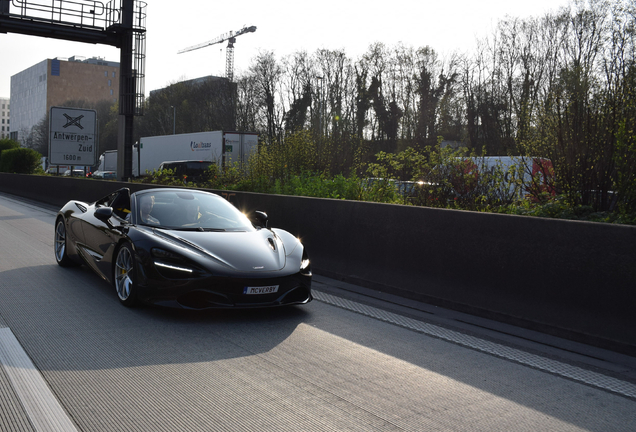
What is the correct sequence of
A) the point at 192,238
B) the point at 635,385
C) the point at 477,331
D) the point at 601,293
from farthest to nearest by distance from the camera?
the point at 192,238, the point at 477,331, the point at 601,293, the point at 635,385

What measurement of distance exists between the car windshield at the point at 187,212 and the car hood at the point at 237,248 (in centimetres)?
27

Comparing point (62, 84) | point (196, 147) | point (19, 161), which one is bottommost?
point (19, 161)

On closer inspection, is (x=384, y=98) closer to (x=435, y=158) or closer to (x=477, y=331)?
(x=435, y=158)

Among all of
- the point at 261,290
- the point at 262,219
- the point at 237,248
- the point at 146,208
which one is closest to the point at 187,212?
the point at 146,208

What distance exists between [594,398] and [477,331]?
1819mm

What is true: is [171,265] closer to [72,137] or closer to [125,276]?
[125,276]

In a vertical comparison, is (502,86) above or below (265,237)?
above

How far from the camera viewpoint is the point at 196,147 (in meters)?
36.0

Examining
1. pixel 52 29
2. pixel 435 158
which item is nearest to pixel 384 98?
pixel 52 29

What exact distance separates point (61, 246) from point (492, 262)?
6180 mm

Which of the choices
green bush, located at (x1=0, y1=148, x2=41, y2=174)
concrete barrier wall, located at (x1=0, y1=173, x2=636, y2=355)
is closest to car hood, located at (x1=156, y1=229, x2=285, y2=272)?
concrete barrier wall, located at (x1=0, y1=173, x2=636, y2=355)

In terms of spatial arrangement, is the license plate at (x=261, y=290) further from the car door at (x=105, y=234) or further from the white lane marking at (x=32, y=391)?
the white lane marking at (x=32, y=391)

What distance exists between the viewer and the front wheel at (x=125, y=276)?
20.7ft

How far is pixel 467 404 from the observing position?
159 inches
